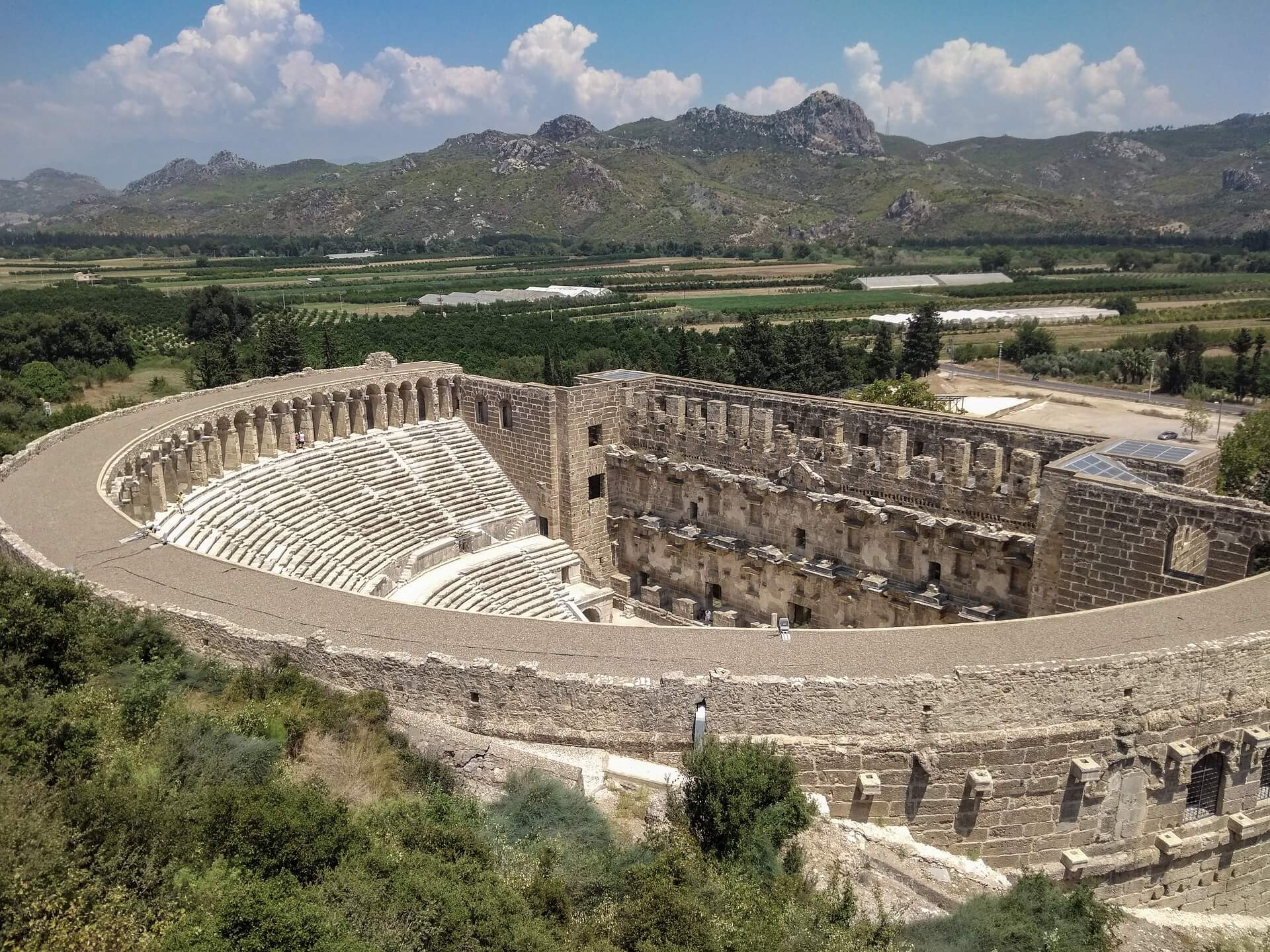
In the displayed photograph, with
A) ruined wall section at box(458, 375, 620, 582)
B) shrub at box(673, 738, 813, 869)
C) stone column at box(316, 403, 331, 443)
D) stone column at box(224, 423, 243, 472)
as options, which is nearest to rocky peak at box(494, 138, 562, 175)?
ruined wall section at box(458, 375, 620, 582)

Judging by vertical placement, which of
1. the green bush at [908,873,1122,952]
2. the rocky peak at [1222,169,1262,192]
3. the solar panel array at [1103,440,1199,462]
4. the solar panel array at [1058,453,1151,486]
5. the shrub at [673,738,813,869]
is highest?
the rocky peak at [1222,169,1262,192]

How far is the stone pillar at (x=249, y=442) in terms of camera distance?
2416 cm

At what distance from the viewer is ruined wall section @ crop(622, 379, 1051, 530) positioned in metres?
19.0

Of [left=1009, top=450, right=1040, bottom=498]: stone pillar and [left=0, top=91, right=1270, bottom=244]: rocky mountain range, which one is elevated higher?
[left=0, top=91, right=1270, bottom=244]: rocky mountain range

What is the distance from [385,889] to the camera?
25.0 ft

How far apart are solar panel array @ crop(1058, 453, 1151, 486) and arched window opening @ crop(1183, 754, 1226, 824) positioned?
5495mm

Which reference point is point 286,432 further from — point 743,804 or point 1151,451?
point 1151,451

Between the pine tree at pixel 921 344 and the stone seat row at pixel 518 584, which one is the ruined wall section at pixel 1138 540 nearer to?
the stone seat row at pixel 518 584

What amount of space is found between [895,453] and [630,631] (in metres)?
9.28

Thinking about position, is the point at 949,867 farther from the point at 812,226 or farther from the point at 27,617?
the point at 812,226

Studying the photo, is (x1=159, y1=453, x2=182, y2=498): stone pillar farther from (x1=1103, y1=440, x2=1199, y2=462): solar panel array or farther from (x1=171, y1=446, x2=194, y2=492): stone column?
(x1=1103, y1=440, x2=1199, y2=462): solar panel array

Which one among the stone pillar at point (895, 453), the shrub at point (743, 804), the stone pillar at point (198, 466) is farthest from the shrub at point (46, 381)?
the shrub at point (743, 804)

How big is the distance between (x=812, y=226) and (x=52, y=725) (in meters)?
167

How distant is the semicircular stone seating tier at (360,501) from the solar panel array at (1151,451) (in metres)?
12.8
